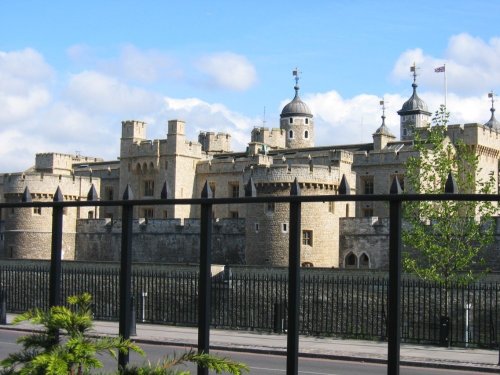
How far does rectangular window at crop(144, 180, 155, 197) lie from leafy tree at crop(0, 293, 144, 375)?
4897 cm

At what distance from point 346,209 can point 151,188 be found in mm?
15448

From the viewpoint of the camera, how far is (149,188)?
5325 centimetres

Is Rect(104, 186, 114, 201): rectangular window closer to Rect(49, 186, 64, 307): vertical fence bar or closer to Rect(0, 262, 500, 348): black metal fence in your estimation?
Rect(0, 262, 500, 348): black metal fence

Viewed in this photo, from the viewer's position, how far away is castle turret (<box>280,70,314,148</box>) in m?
78.1

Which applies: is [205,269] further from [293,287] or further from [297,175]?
[297,175]

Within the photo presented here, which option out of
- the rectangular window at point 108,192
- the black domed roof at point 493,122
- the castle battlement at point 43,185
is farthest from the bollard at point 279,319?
the black domed roof at point 493,122

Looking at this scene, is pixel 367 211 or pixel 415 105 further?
pixel 415 105

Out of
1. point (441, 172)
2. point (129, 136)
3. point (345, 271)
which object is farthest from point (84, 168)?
point (441, 172)

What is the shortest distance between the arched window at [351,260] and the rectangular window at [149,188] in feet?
60.3

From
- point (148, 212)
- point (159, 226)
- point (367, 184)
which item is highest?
point (367, 184)

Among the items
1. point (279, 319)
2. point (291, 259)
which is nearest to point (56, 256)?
point (291, 259)

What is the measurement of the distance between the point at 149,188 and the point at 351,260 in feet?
62.6

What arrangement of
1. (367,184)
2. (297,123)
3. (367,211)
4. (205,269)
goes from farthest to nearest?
(297,123) < (367,211) < (367,184) < (205,269)

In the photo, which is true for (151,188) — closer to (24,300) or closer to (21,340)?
(24,300)
